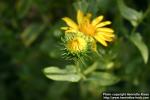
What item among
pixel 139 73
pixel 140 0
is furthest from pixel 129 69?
pixel 140 0

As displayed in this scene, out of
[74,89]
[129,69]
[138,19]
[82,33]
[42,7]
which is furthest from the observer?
[74,89]

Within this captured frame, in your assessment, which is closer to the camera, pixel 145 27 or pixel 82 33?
pixel 82 33

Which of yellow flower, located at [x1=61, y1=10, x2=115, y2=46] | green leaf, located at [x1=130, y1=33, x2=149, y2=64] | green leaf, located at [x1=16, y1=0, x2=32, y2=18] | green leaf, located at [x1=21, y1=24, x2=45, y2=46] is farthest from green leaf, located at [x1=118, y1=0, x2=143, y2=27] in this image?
green leaf, located at [x1=21, y1=24, x2=45, y2=46]

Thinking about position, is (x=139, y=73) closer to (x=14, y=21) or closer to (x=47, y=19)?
(x=47, y=19)

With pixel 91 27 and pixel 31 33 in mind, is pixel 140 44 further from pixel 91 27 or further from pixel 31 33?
pixel 31 33

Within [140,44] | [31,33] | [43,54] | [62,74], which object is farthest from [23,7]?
[140,44]

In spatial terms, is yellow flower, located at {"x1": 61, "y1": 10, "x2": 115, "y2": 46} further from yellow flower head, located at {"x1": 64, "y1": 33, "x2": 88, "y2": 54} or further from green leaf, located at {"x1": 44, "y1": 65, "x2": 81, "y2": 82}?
green leaf, located at {"x1": 44, "y1": 65, "x2": 81, "y2": 82}
